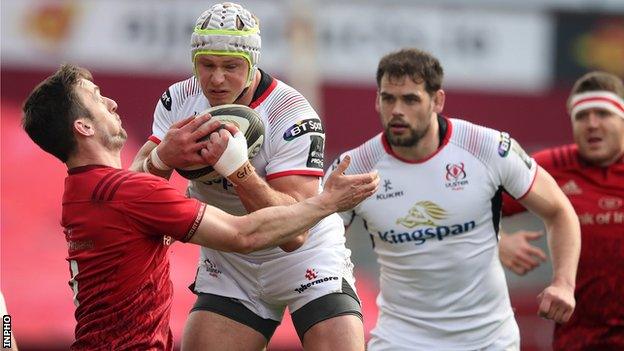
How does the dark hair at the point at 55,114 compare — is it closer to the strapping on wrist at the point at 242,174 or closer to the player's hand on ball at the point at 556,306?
the strapping on wrist at the point at 242,174

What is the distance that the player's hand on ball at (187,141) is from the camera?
21.2 ft

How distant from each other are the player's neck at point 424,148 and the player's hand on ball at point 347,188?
173 centimetres

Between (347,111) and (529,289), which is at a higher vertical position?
(347,111)

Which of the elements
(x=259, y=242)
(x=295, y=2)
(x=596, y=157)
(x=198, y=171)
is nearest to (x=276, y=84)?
(x=198, y=171)

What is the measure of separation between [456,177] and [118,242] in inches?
97.2

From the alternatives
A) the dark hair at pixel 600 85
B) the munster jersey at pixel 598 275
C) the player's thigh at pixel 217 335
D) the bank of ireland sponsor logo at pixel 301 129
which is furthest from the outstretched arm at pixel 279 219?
the dark hair at pixel 600 85

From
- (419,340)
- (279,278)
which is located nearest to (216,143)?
(279,278)

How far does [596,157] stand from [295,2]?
1158 centimetres

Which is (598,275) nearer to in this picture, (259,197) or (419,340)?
(419,340)

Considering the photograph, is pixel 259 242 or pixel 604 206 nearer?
pixel 259 242

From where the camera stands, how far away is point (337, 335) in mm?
6898

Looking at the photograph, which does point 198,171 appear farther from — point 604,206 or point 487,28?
point 487,28

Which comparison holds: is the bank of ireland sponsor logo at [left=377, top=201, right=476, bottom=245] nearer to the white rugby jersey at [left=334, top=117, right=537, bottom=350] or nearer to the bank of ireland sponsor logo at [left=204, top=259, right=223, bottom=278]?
the white rugby jersey at [left=334, top=117, right=537, bottom=350]

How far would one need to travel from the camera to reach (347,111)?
2039 cm
